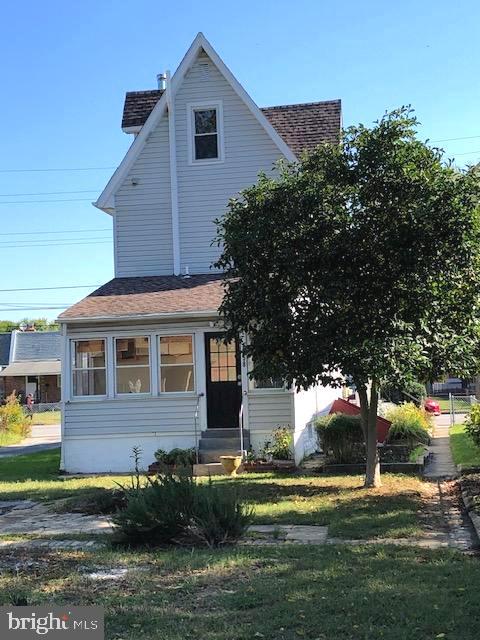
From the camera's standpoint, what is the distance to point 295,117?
19844 millimetres

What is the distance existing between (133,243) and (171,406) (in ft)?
16.6

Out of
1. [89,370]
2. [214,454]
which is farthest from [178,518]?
[89,370]

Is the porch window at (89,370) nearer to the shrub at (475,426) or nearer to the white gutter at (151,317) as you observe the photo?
the white gutter at (151,317)

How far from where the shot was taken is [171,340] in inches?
645

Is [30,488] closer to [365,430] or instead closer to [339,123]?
[365,430]

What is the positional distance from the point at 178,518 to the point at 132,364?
8915 millimetres

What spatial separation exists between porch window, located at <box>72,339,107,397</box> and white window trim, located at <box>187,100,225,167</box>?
5.56 m

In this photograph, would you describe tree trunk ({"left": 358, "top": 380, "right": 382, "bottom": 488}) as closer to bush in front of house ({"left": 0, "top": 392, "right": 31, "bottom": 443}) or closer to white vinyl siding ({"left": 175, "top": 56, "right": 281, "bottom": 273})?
white vinyl siding ({"left": 175, "top": 56, "right": 281, "bottom": 273})

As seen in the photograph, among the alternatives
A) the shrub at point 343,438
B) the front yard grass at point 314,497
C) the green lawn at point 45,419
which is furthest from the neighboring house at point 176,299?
the green lawn at point 45,419

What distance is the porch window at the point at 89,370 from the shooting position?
1647 cm

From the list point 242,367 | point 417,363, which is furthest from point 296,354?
point 242,367

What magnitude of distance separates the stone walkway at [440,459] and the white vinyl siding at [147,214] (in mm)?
8256

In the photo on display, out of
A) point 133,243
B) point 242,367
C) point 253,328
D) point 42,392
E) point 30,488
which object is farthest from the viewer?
point 42,392

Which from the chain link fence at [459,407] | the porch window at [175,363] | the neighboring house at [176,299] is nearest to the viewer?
the neighboring house at [176,299]
